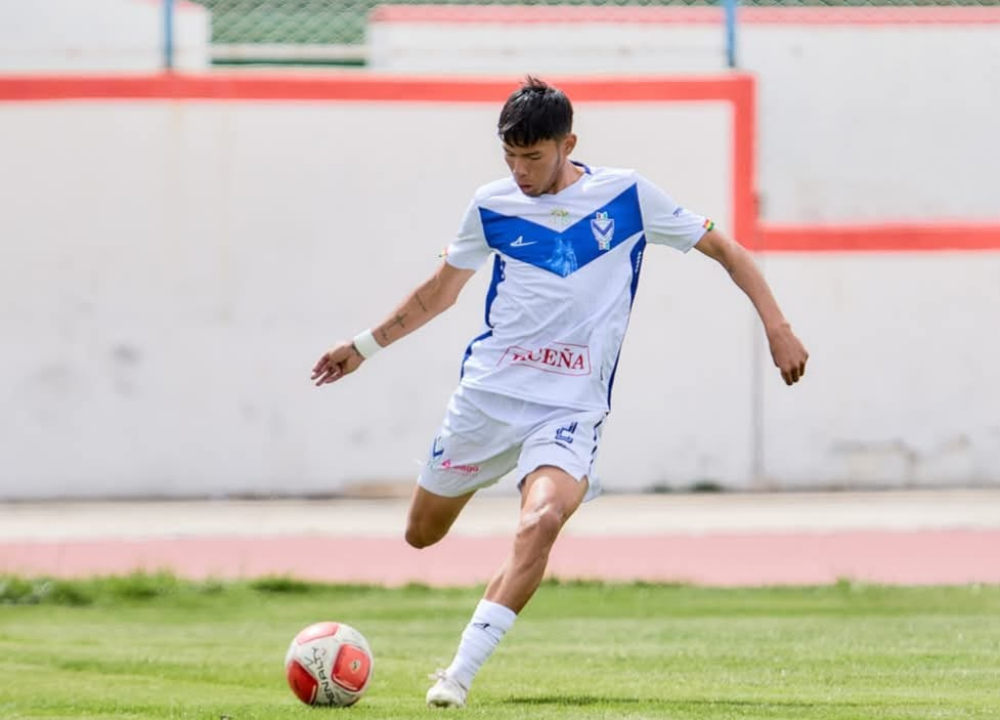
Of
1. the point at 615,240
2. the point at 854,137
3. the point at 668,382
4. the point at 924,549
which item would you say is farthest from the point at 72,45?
the point at 615,240

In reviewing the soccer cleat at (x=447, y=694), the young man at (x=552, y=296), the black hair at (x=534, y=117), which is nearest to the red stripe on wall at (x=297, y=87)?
the young man at (x=552, y=296)

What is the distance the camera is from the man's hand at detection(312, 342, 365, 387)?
798 cm

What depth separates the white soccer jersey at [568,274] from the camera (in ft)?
24.7

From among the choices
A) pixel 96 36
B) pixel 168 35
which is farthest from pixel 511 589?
pixel 96 36

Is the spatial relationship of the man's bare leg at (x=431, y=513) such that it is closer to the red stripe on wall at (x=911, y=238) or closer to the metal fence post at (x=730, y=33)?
the red stripe on wall at (x=911, y=238)

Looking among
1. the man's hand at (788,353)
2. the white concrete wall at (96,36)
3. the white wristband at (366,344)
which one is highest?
the white concrete wall at (96,36)

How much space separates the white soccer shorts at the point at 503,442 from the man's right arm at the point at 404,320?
0.40 meters

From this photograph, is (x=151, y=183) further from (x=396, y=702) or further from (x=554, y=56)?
(x=396, y=702)

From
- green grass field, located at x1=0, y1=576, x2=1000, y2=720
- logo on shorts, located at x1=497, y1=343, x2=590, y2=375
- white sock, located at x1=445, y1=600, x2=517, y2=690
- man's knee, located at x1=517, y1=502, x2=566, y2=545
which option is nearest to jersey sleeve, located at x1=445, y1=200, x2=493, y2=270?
logo on shorts, located at x1=497, y1=343, x2=590, y2=375

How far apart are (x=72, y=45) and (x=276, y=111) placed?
299 centimetres

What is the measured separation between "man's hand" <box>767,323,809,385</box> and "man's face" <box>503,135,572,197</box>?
3.26 ft

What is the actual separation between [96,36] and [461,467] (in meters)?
12.2

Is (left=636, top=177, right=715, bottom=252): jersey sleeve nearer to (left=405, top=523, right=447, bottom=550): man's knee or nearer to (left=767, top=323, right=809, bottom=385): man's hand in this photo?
(left=767, top=323, right=809, bottom=385): man's hand

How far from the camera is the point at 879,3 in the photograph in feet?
59.5
